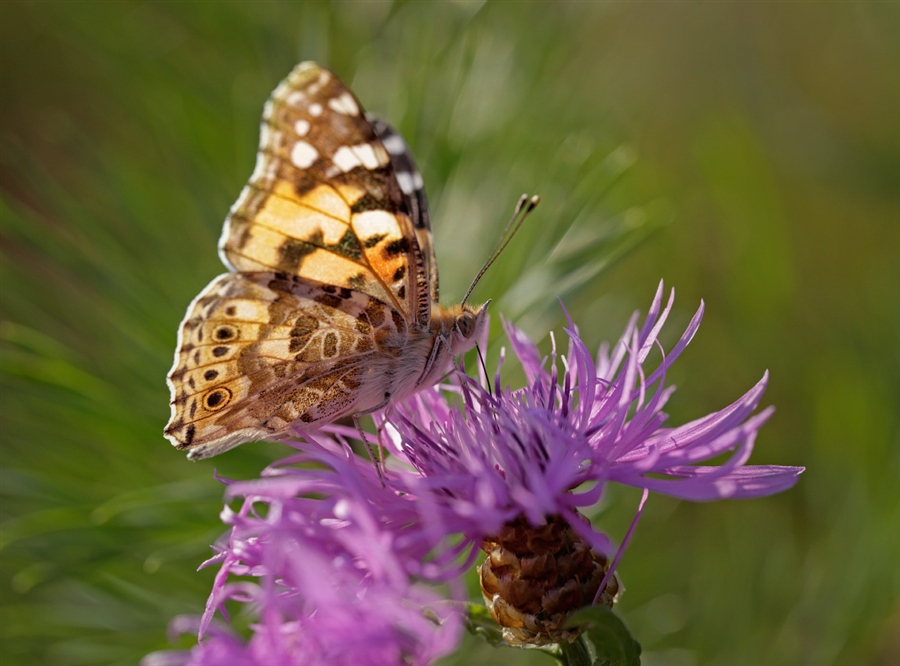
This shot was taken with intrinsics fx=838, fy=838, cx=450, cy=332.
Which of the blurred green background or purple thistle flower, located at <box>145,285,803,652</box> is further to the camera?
the blurred green background

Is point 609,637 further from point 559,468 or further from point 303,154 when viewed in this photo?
point 303,154

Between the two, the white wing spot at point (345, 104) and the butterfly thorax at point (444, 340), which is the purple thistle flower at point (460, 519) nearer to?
the butterfly thorax at point (444, 340)

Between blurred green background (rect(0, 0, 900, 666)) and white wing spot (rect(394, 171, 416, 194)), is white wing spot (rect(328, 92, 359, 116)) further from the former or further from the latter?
blurred green background (rect(0, 0, 900, 666))

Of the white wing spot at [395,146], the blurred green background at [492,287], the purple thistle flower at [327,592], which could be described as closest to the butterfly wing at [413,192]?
the white wing spot at [395,146]

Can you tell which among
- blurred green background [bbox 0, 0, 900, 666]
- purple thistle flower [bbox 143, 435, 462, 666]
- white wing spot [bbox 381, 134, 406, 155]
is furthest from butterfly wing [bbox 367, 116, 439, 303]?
purple thistle flower [bbox 143, 435, 462, 666]

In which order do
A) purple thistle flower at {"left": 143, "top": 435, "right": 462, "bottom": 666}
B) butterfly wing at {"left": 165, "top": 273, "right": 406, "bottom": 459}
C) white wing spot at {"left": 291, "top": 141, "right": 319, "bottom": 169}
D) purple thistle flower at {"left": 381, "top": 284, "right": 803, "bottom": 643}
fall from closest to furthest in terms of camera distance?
purple thistle flower at {"left": 143, "top": 435, "right": 462, "bottom": 666}
purple thistle flower at {"left": 381, "top": 284, "right": 803, "bottom": 643}
butterfly wing at {"left": 165, "top": 273, "right": 406, "bottom": 459}
white wing spot at {"left": 291, "top": 141, "right": 319, "bottom": 169}

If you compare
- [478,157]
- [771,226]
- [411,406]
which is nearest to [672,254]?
Result: [771,226]
